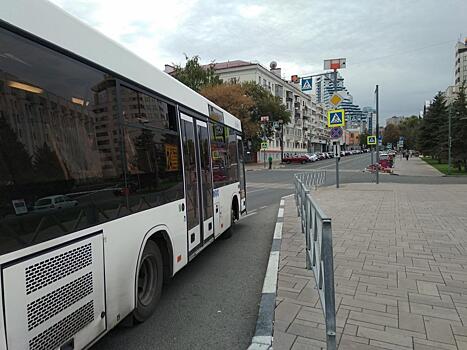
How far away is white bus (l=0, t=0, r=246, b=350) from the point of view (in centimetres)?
229

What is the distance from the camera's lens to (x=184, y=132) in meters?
5.45

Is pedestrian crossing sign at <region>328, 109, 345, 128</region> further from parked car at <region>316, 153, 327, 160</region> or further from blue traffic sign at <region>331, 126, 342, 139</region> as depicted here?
parked car at <region>316, 153, 327, 160</region>

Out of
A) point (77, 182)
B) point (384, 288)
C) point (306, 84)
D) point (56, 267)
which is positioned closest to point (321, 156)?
point (306, 84)

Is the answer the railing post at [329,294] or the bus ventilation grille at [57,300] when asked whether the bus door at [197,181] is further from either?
the railing post at [329,294]

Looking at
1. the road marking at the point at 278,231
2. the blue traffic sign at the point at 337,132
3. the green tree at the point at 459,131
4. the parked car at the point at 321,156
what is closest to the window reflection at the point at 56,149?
the road marking at the point at 278,231

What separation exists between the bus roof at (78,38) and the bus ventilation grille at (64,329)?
79.2 inches

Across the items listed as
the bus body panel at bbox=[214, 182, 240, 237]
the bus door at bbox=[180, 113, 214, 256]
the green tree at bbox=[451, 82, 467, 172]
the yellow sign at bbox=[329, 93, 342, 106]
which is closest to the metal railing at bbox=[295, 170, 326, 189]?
A: the yellow sign at bbox=[329, 93, 342, 106]

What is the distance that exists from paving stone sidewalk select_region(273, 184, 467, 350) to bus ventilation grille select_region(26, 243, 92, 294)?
6.26ft

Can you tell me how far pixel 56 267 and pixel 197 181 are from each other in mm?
3441

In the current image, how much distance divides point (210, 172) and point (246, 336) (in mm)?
3451

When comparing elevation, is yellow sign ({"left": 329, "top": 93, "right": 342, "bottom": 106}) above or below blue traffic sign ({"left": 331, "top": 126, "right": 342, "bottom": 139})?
above

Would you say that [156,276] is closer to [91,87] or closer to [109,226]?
[109,226]

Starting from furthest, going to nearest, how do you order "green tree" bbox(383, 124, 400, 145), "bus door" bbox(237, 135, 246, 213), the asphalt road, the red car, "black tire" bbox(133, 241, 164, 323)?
"green tree" bbox(383, 124, 400, 145) < the red car < "bus door" bbox(237, 135, 246, 213) < "black tire" bbox(133, 241, 164, 323) < the asphalt road

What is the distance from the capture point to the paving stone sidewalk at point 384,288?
3.53 meters
